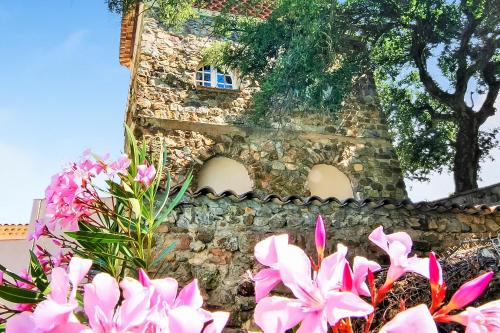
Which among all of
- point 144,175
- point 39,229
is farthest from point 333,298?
point 39,229

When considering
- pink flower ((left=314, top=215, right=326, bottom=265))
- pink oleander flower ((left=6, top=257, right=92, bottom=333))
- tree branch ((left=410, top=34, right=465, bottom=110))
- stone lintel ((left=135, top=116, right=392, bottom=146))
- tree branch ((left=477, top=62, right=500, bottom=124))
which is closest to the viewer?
pink oleander flower ((left=6, top=257, right=92, bottom=333))

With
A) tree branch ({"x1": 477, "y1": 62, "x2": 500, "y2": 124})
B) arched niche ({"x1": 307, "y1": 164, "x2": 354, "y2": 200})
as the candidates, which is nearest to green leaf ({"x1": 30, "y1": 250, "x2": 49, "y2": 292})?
arched niche ({"x1": 307, "y1": 164, "x2": 354, "y2": 200})

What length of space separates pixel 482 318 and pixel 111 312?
580 mm

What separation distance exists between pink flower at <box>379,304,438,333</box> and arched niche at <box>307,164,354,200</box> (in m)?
9.23

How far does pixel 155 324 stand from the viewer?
0.61 metres

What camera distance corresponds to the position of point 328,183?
1005 cm

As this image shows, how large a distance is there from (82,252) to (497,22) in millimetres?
12225

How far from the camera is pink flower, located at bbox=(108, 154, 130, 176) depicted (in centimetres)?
192

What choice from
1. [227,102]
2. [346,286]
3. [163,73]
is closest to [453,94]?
[227,102]

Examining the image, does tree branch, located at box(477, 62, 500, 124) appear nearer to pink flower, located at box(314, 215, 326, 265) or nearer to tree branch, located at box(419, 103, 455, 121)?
tree branch, located at box(419, 103, 455, 121)

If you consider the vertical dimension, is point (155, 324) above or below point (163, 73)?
below

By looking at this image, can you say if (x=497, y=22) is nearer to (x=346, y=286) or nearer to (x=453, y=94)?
(x=453, y=94)

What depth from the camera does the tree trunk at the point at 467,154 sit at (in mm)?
12383

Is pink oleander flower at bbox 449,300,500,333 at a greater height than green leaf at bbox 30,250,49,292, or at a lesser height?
lesser
